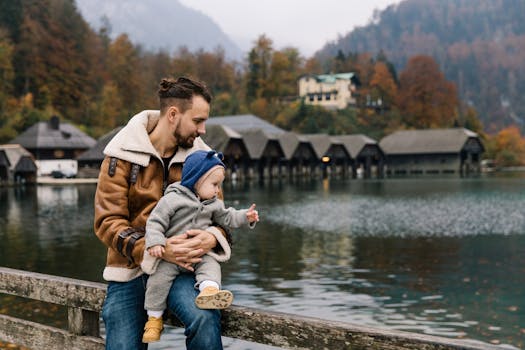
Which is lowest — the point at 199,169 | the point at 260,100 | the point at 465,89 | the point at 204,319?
the point at 204,319

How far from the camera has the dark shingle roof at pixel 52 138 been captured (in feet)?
249

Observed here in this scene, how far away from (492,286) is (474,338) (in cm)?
443

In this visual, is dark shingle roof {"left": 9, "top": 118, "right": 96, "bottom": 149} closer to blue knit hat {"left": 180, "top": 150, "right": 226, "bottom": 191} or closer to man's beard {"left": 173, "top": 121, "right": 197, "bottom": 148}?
man's beard {"left": 173, "top": 121, "right": 197, "bottom": 148}

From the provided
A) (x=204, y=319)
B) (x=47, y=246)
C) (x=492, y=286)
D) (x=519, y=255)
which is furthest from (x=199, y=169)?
(x=47, y=246)

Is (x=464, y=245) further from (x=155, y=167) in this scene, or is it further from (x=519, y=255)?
(x=155, y=167)

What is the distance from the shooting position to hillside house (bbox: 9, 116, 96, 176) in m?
76.2

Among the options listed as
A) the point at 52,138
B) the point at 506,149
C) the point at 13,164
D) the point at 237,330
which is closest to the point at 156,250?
the point at 237,330

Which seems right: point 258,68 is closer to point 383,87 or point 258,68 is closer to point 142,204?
point 383,87

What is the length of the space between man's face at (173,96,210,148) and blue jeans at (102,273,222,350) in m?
0.87

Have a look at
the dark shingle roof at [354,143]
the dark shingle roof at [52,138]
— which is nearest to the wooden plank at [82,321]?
the dark shingle roof at [52,138]

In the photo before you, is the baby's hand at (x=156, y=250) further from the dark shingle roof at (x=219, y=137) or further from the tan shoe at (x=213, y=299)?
the dark shingle roof at (x=219, y=137)

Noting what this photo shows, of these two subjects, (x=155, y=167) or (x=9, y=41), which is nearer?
(x=155, y=167)

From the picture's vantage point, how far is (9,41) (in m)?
88.6

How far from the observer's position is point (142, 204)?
385 cm
